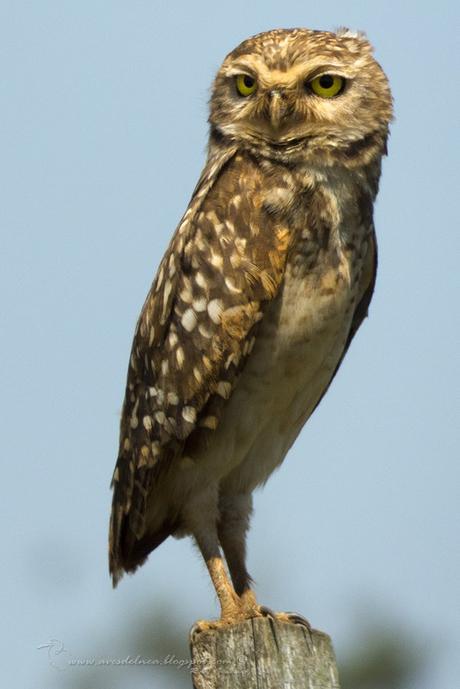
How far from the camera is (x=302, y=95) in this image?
233 inches

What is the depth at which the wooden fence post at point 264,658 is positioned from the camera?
435 cm

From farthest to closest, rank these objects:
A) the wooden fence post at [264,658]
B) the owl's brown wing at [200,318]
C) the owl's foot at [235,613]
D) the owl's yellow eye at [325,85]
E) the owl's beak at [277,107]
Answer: the owl's yellow eye at [325,85], the owl's beak at [277,107], the owl's brown wing at [200,318], the owl's foot at [235,613], the wooden fence post at [264,658]

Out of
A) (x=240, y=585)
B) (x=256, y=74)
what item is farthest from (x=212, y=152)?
(x=240, y=585)

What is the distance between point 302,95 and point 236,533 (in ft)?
6.43

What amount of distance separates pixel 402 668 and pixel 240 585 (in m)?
12.0

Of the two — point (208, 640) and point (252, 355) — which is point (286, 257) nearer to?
point (252, 355)

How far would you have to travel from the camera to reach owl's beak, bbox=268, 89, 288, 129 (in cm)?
581

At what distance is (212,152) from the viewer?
618 centimetres

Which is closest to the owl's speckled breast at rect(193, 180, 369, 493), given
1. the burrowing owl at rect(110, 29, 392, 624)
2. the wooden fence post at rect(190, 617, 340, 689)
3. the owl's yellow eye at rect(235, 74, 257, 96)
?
the burrowing owl at rect(110, 29, 392, 624)

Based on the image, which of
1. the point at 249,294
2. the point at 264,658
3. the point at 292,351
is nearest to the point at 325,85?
the point at 249,294

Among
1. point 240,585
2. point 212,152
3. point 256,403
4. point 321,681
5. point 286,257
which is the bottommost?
point 321,681

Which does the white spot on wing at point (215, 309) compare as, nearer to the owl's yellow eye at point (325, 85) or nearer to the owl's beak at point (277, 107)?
the owl's beak at point (277, 107)

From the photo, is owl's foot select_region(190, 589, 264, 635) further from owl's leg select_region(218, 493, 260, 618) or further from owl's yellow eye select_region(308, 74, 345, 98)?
owl's yellow eye select_region(308, 74, 345, 98)

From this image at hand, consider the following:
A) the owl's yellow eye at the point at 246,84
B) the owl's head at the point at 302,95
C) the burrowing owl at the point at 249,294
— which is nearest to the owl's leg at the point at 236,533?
the burrowing owl at the point at 249,294
